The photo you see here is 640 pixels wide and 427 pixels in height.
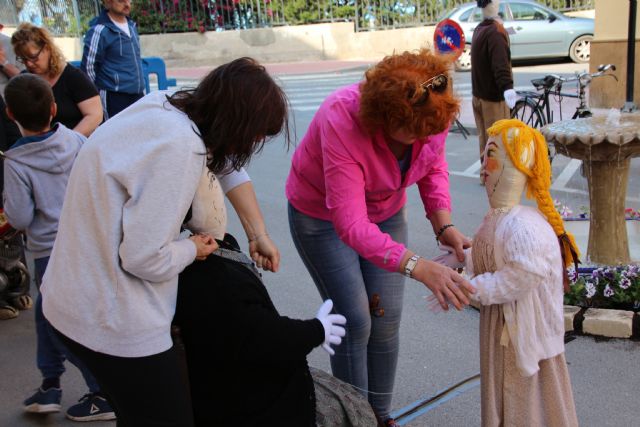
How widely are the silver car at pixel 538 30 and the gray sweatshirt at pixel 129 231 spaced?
1454 cm

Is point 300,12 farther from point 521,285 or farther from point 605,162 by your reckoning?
point 521,285

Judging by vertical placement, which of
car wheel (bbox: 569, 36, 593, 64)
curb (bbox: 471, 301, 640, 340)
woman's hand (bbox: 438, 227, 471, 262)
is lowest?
curb (bbox: 471, 301, 640, 340)

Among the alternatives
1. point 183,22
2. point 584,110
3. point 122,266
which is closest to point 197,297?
point 122,266

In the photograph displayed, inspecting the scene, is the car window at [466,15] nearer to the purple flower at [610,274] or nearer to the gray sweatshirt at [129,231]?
the purple flower at [610,274]

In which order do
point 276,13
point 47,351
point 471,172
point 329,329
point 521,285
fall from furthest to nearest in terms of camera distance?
point 276,13 < point 471,172 < point 47,351 < point 521,285 < point 329,329

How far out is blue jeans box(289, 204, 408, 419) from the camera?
8.68ft

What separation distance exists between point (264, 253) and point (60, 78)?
2.42 meters

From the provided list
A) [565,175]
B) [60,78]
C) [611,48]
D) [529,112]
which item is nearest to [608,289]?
[60,78]

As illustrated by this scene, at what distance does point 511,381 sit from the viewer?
2.47 meters

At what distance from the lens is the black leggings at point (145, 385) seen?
1849 millimetres

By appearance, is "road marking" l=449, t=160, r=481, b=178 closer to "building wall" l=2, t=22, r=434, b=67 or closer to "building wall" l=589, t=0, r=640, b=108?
"building wall" l=589, t=0, r=640, b=108

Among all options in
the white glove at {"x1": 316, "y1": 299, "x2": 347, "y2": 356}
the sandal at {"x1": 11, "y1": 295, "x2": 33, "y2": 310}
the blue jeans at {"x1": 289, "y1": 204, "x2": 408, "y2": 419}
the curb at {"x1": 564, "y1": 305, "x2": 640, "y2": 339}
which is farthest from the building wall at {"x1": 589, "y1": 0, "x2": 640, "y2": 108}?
the white glove at {"x1": 316, "y1": 299, "x2": 347, "y2": 356}

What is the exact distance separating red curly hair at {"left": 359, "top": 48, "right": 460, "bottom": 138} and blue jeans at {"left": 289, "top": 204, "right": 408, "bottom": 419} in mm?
548

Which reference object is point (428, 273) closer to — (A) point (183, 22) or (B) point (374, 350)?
(B) point (374, 350)
